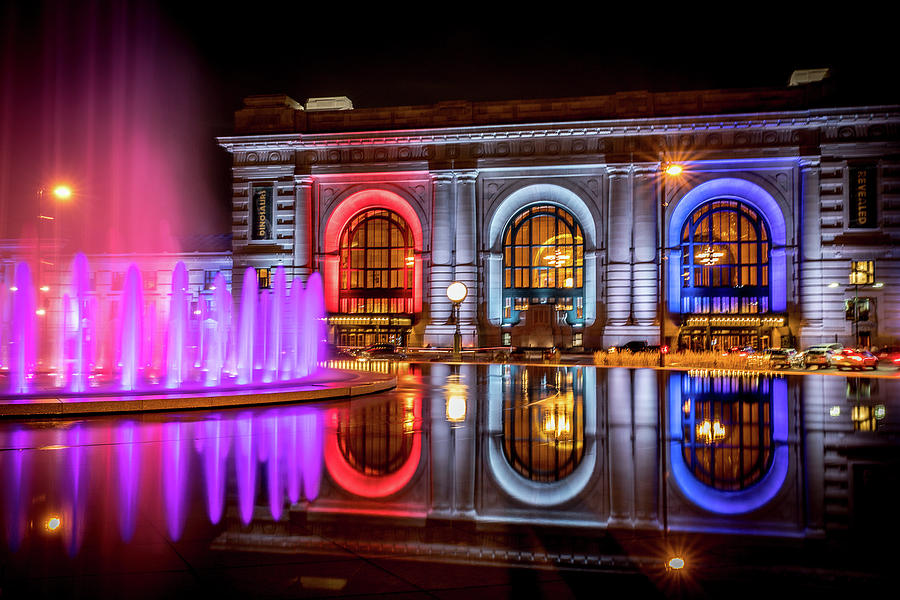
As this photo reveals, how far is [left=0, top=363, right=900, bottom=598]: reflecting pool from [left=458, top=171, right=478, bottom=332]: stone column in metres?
43.7

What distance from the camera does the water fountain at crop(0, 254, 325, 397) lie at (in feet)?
71.1

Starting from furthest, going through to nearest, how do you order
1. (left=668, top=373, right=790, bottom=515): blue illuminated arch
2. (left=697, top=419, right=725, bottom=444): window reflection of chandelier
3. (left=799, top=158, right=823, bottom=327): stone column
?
(left=799, top=158, right=823, bottom=327): stone column, (left=697, top=419, right=725, bottom=444): window reflection of chandelier, (left=668, top=373, right=790, bottom=515): blue illuminated arch

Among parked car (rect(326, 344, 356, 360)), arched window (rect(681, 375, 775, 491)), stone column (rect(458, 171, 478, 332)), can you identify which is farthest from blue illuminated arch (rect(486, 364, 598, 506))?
stone column (rect(458, 171, 478, 332))

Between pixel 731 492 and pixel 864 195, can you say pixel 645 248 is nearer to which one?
pixel 864 195


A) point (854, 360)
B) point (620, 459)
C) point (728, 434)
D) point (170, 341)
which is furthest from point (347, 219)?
point (620, 459)

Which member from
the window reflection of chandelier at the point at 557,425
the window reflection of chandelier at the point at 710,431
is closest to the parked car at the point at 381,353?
the window reflection of chandelier at the point at 557,425

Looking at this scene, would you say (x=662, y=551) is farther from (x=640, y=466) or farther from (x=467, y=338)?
(x=467, y=338)

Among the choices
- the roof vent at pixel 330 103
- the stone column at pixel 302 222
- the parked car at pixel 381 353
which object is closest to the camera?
the parked car at pixel 381 353

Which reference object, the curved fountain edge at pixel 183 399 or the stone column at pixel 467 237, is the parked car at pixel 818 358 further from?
the curved fountain edge at pixel 183 399

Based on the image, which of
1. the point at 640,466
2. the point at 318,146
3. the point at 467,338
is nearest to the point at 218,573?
the point at 640,466

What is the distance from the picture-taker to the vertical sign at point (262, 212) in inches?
2478

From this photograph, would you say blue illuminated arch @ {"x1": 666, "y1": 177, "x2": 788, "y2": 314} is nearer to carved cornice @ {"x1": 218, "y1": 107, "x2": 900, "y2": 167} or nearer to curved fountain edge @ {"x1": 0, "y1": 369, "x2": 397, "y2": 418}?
carved cornice @ {"x1": 218, "y1": 107, "x2": 900, "y2": 167}

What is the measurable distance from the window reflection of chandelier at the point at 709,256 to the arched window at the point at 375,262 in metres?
23.9

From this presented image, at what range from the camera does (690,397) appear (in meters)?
21.1
